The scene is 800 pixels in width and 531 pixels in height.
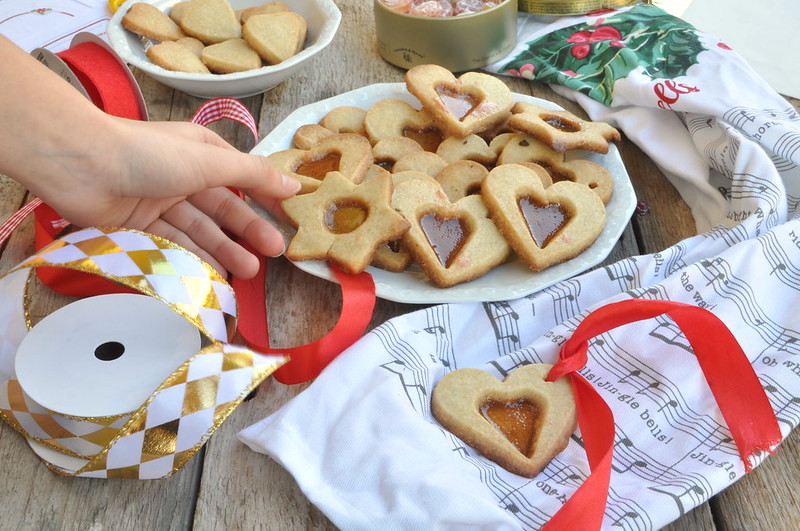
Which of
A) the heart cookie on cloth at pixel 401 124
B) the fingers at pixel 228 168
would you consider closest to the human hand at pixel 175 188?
the fingers at pixel 228 168

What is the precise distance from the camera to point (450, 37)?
1.40 meters

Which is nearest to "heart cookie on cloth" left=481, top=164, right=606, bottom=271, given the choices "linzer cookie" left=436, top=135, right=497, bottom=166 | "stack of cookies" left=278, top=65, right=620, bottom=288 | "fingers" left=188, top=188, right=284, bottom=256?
"stack of cookies" left=278, top=65, right=620, bottom=288

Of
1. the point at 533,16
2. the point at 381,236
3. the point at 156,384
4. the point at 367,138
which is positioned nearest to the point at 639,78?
the point at 533,16

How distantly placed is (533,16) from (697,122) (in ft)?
1.74

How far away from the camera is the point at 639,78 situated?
1338 mm

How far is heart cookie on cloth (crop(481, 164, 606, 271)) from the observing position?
40.7 inches

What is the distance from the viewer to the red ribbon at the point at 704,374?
32.0 inches

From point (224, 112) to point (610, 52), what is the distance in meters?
0.74

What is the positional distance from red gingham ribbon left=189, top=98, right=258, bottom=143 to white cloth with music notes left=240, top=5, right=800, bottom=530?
0.54 meters

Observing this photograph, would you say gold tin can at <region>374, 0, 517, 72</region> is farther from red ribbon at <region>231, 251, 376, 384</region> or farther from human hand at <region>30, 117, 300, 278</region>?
red ribbon at <region>231, 251, 376, 384</region>

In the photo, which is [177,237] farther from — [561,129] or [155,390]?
[561,129]

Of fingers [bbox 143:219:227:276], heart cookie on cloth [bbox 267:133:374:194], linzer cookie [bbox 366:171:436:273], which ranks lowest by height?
fingers [bbox 143:219:227:276]

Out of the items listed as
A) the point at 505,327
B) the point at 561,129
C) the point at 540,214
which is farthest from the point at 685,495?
the point at 561,129

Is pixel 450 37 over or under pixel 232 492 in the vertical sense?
over
